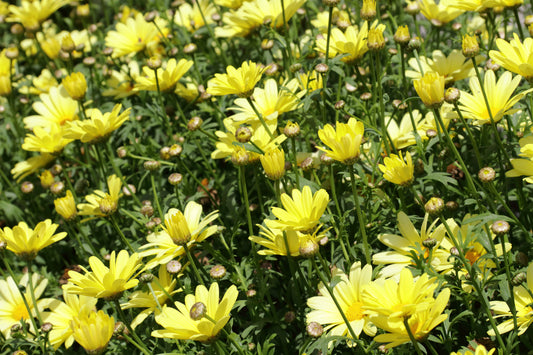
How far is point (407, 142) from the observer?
121 inches

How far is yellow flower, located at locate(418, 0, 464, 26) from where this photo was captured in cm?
369

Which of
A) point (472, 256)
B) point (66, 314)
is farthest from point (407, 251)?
point (66, 314)

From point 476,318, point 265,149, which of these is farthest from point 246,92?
point 476,318

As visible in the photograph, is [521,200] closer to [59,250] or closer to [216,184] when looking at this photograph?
[216,184]

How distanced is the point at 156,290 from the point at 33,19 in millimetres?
2924

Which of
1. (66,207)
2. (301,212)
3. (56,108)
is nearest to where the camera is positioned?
(301,212)

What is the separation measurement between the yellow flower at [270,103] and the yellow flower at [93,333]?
4.10 ft

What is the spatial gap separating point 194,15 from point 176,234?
9.56 ft

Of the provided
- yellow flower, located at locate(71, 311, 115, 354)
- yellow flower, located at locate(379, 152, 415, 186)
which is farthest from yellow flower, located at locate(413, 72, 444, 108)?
yellow flower, located at locate(71, 311, 115, 354)

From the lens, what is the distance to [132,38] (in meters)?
4.44

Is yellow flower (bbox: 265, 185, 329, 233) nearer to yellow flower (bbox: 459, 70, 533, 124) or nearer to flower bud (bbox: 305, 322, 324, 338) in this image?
flower bud (bbox: 305, 322, 324, 338)

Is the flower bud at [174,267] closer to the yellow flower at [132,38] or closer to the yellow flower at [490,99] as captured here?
the yellow flower at [490,99]

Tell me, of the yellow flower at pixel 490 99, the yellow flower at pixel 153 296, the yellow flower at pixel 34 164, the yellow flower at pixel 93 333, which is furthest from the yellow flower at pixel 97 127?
the yellow flower at pixel 490 99

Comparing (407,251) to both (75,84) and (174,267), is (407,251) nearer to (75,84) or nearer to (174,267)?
(174,267)
